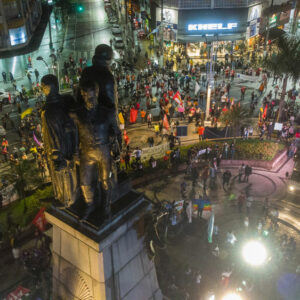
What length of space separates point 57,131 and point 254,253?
35.2ft

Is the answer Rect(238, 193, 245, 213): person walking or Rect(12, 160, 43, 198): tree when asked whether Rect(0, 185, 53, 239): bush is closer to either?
Rect(12, 160, 43, 198): tree

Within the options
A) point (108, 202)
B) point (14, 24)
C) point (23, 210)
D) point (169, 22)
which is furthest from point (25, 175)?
point (169, 22)

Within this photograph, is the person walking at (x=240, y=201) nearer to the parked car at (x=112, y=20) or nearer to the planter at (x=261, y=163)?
the planter at (x=261, y=163)

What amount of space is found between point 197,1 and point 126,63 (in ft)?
60.1

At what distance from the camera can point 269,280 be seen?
1223 centimetres

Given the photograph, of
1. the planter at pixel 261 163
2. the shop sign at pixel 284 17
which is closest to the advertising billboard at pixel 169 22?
the shop sign at pixel 284 17

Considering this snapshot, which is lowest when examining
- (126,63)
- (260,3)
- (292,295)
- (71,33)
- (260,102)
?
(292,295)

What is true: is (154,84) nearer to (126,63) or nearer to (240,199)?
(126,63)

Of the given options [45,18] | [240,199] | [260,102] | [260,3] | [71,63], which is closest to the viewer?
[240,199]

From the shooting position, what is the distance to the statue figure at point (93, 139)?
580 centimetres

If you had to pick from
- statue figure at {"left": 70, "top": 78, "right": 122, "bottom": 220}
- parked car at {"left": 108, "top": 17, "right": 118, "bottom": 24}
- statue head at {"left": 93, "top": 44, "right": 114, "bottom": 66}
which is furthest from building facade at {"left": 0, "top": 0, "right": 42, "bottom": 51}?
statue figure at {"left": 70, "top": 78, "right": 122, "bottom": 220}

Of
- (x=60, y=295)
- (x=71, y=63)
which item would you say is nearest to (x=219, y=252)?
(x=60, y=295)

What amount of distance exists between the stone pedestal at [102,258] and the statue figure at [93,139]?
16.8 inches

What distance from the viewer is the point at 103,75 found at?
251 inches
